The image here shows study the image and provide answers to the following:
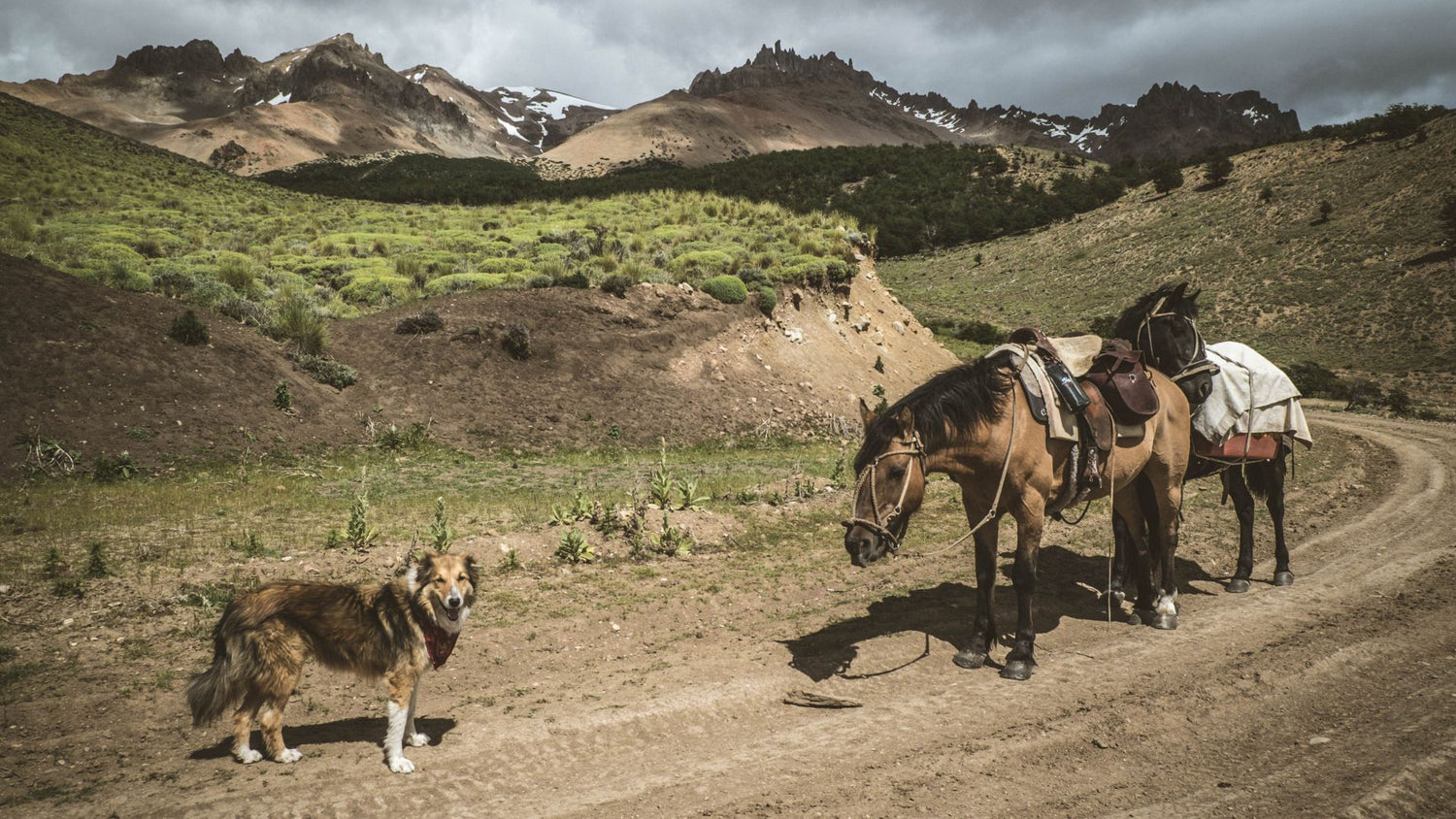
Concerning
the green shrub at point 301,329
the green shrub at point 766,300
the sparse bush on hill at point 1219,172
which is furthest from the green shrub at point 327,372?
the sparse bush on hill at point 1219,172

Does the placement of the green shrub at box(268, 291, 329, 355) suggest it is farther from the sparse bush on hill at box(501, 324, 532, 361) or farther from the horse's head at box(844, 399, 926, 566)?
the horse's head at box(844, 399, 926, 566)

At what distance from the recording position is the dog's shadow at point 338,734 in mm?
4781

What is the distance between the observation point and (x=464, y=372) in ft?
61.7

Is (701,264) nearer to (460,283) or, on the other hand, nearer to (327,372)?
(460,283)

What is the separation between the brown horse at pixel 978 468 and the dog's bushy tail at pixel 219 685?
4.07 meters

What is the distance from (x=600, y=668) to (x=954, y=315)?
43.1 metres

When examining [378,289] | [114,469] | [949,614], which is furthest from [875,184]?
[949,614]

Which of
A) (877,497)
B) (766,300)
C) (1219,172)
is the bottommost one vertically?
(877,497)

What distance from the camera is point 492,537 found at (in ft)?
30.4

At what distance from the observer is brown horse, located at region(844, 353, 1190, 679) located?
17.5ft

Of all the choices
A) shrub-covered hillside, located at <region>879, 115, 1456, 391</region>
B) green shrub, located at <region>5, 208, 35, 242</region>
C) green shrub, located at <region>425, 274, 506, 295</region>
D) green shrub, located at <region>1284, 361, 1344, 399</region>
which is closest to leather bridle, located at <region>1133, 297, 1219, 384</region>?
green shrub, located at <region>425, 274, 506, 295</region>

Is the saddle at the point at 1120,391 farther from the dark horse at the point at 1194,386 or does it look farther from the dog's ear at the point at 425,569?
the dog's ear at the point at 425,569

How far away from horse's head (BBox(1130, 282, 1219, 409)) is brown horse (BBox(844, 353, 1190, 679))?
235 cm

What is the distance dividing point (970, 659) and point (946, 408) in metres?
2.16
